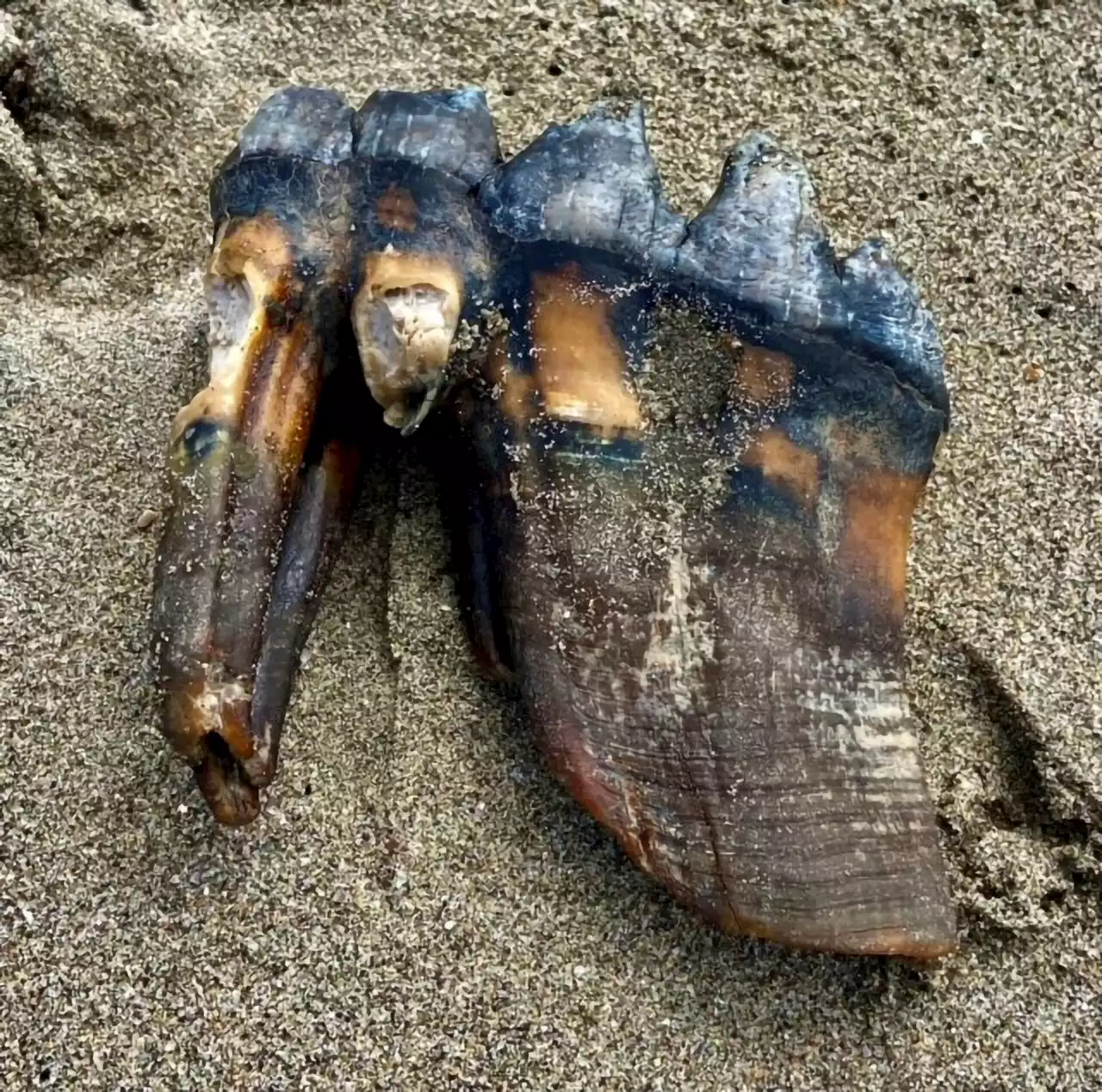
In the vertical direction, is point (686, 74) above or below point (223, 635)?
above

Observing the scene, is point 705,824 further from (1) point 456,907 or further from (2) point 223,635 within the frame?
(2) point 223,635

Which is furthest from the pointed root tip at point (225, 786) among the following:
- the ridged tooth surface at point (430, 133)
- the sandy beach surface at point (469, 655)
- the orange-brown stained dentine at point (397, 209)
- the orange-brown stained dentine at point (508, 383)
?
the ridged tooth surface at point (430, 133)

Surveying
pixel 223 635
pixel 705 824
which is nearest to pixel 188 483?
pixel 223 635

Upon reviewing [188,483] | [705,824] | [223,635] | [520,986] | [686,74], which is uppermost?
[686,74]

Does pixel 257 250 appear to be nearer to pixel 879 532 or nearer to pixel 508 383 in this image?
pixel 508 383

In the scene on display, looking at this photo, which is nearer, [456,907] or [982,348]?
[456,907]

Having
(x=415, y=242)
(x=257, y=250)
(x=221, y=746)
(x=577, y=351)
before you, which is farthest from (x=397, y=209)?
(x=221, y=746)

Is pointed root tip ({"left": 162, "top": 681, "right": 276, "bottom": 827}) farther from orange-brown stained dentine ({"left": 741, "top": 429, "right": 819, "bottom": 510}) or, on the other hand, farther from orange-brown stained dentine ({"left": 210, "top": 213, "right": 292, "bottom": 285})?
orange-brown stained dentine ({"left": 741, "top": 429, "right": 819, "bottom": 510})

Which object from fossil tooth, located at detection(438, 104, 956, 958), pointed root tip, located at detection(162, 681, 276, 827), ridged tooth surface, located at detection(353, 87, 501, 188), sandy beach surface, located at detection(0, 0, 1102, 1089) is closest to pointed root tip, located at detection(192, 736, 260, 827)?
pointed root tip, located at detection(162, 681, 276, 827)
